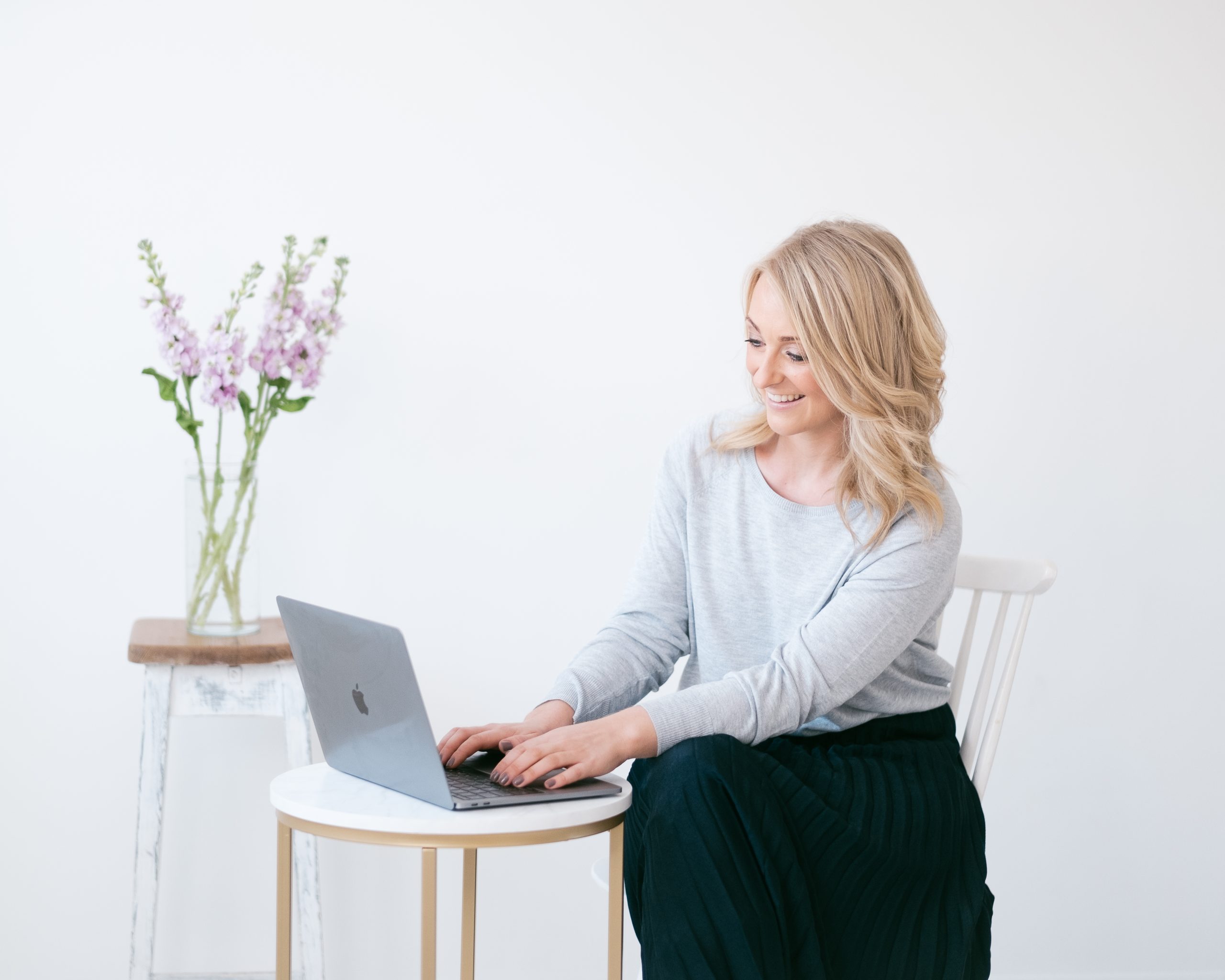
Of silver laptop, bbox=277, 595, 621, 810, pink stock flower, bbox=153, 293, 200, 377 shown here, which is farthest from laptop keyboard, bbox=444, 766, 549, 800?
pink stock flower, bbox=153, 293, 200, 377

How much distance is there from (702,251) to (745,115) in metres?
0.24

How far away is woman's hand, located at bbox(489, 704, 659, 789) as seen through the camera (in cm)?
112

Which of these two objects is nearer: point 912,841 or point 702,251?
point 912,841

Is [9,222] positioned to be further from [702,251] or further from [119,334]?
[702,251]

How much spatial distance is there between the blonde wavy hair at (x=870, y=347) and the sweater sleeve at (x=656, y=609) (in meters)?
0.22

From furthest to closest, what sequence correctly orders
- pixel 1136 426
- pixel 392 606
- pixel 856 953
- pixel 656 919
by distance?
1. pixel 1136 426
2. pixel 392 606
3. pixel 856 953
4. pixel 656 919

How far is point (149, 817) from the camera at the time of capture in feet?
5.44

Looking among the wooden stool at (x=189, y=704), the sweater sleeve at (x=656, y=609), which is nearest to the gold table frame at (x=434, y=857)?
the sweater sleeve at (x=656, y=609)

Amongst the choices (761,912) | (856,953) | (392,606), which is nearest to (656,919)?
(761,912)

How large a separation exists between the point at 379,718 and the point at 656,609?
1.71 feet

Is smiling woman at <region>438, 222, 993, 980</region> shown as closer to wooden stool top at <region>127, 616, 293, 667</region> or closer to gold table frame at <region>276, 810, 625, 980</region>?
gold table frame at <region>276, 810, 625, 980</region>

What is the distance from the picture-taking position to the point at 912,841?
49.1 inches

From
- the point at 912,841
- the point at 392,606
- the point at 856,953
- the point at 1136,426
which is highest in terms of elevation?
the point at 1136,426

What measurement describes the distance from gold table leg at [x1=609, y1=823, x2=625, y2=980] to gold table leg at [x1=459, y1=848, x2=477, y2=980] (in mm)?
267
